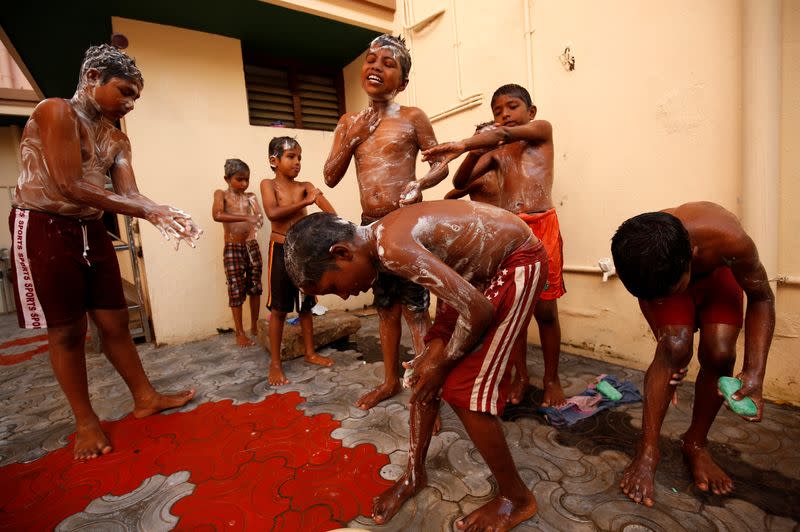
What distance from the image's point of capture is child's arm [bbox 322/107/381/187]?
7.36ft

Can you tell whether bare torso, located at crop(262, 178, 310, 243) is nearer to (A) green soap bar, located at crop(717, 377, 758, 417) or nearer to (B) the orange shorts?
(B) the orange shorts

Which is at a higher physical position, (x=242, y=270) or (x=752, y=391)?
(x=242, y=270)

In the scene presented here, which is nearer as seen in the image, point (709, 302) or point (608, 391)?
point (709, 302)

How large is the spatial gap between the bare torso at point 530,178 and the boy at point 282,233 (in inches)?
54.9

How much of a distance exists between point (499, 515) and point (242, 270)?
3.37 meters

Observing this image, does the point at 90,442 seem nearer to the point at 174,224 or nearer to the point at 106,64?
the point at 174,224

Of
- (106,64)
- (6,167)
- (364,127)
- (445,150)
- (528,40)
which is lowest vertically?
(445,150)

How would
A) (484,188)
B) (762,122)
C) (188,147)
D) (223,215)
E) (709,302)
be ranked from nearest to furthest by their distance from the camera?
(709,302) < (762,122) < (484,188) < (223,215) < (188,147)

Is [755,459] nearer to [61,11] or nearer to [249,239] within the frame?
[249,239]

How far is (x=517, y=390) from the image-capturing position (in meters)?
2.39

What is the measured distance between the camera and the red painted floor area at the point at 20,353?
397cm

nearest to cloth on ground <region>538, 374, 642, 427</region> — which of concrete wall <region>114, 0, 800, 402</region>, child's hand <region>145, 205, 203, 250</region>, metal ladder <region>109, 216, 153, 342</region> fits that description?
concrete wall <region>114, 0, 800, 402</region>

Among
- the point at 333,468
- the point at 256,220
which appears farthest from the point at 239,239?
the point at 333,468

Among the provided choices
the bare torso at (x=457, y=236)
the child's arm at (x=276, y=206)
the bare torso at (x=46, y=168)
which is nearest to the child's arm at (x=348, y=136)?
the child's arm at (x=276, y=206)
